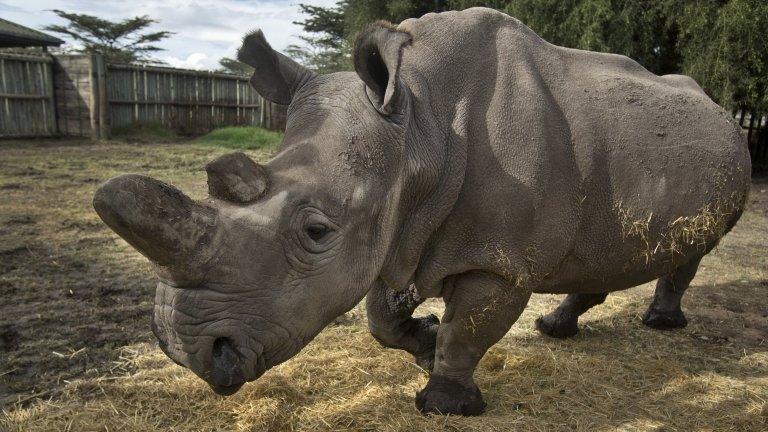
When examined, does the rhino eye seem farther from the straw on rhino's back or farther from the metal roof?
the metal roof

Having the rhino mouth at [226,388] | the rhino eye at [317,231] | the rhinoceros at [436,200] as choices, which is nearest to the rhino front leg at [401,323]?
the rhinoceros at [436,200]

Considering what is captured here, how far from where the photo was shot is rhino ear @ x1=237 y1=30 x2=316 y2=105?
2.75 metres

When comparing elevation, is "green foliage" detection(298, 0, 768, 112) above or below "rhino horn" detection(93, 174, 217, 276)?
above

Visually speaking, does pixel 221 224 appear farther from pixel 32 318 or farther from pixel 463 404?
pixel 32 318

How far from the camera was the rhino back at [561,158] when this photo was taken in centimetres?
286

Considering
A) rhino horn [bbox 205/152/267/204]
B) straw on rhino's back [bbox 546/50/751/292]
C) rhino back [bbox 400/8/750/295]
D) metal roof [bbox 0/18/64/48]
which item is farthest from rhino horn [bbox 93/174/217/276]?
metal roof [bbox 0/18/64/48]

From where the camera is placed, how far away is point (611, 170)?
3199 mm

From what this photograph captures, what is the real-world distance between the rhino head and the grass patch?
51.3 feet

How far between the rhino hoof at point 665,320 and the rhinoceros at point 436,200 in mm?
1140

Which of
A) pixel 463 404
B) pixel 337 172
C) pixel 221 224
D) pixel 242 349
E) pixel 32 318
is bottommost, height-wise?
pixel 32 318

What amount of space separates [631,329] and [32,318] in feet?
14.7

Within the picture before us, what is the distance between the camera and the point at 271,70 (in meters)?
2.87

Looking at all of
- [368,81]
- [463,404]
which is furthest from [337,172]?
[463,404]

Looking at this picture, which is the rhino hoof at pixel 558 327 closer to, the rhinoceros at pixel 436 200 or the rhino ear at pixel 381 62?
the rhinoceros at pixel 436 200
